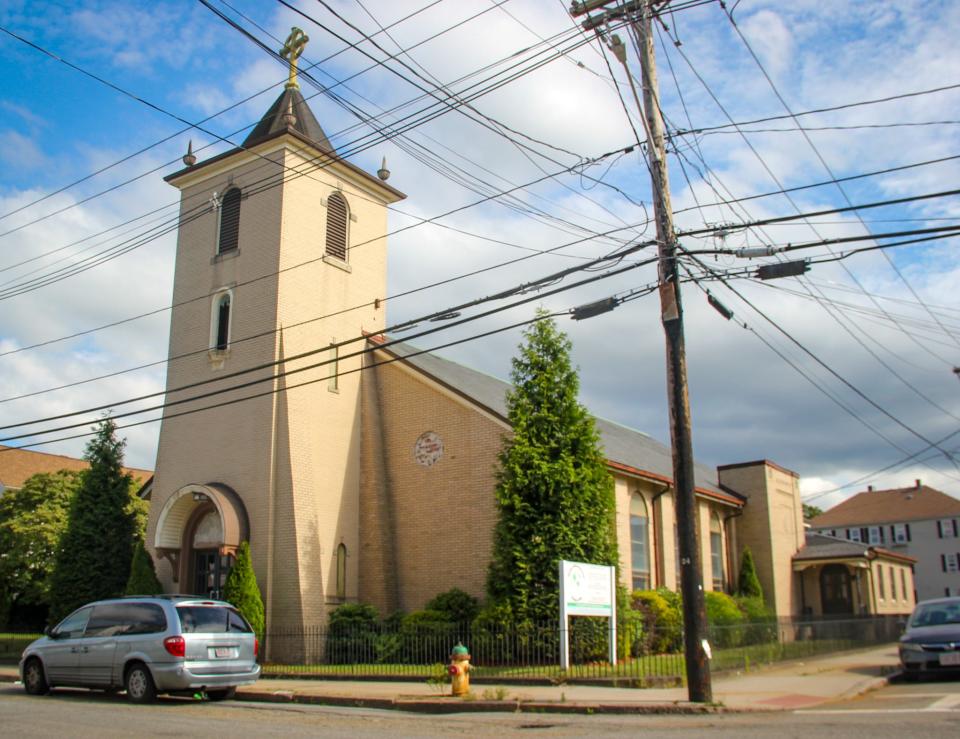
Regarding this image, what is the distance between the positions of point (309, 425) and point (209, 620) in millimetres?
10034

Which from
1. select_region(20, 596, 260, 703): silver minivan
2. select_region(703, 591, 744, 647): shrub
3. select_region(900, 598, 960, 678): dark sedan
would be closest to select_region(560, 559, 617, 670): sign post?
select_region(703, 591, 744, 647): shrub

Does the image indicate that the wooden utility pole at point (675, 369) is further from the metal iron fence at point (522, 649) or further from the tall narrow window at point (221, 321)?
the tall narrow window at point (221, 321)

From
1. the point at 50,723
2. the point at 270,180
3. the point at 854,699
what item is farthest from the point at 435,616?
→ the point at 270,180

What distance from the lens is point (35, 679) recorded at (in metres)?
16.1

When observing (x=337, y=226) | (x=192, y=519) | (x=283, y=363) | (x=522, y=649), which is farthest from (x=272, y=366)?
(x=522, y=649)

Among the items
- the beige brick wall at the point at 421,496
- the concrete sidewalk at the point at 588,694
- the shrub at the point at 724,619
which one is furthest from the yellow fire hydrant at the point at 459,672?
the beige brick wall at the point at 421,496

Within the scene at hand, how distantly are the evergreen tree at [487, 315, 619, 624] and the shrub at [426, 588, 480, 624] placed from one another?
226 centimetres

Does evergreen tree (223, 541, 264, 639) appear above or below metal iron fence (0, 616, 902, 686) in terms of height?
above

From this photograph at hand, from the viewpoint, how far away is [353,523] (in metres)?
25.6

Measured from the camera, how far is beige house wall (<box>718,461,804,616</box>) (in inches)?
1378

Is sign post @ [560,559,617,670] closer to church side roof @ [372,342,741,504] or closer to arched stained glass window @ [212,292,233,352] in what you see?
church side roof @ [372,342,741,504]

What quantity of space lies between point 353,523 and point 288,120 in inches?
461

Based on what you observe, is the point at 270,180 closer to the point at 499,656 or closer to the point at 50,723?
the point at 499,656

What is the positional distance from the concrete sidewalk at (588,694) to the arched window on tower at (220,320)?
10320 mm
